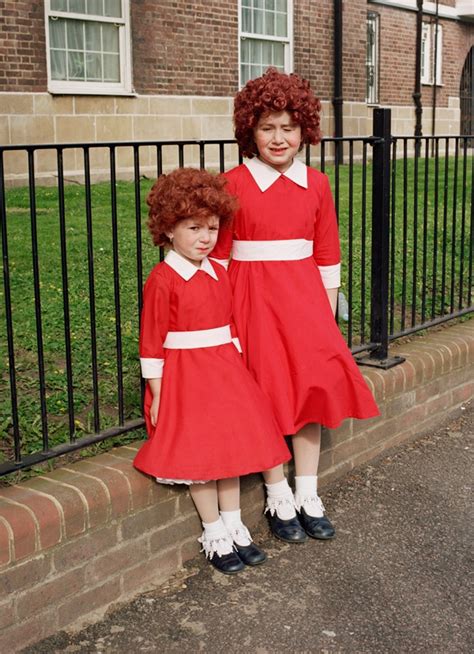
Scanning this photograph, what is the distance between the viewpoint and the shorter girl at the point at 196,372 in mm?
3047

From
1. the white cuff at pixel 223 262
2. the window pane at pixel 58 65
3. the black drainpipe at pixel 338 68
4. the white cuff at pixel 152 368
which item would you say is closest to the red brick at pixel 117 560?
the white cuff at pixel 152 368

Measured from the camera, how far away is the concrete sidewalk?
276cm

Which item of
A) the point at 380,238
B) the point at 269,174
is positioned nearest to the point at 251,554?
the point at 269,174

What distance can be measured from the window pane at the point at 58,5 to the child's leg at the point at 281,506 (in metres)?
9.48

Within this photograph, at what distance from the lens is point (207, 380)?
310cm

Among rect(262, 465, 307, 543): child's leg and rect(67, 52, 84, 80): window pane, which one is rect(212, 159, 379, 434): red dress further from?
rect(67, 52, 84, 80): window pane

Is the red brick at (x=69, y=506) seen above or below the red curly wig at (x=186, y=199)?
below

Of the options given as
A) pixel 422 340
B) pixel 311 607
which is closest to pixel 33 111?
pixel 422 340

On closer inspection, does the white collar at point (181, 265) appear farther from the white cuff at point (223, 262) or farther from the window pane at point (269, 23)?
the window pane at point (269, 23)

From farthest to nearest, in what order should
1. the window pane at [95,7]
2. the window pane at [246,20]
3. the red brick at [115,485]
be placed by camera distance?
the window pane at [246,20], the window pane at [95,7], the red brick at [115,485]

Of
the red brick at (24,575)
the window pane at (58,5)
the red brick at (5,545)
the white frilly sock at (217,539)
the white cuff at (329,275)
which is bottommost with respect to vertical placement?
the white frilly sock at (217,539)

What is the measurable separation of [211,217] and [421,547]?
1417 mm

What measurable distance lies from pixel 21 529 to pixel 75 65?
400 inches

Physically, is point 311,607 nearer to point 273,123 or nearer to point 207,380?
point 207,380
